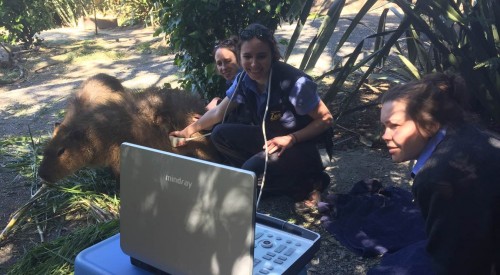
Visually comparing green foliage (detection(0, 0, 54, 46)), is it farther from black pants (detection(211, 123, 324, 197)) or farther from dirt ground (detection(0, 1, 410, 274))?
black pants (detection(211, 123, 324, 197))

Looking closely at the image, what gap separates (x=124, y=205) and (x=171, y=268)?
0.31m

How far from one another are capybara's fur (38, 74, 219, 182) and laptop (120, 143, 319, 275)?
188 cm

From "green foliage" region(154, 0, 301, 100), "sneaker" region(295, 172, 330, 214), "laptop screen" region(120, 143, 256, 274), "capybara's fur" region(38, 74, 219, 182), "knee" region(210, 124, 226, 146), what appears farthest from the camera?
"green foliage" region(154, 0, 301, 100)

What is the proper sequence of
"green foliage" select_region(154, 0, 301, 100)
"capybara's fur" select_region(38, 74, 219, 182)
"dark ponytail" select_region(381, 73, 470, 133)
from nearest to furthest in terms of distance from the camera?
1. "dark ponytail" select_region(381, 73, 470, 133)
2. "capybara's fur" select_region(38, 74, 219, 182)
3. "green foliage" select_region(154, 0, 301, 100)

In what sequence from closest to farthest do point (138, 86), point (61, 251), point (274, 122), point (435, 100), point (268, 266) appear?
point (268, 266) < point (435, 100) < point (61, 251) < point (274, 122) < point (138, 86)

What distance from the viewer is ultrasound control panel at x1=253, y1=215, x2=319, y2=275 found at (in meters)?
1.74

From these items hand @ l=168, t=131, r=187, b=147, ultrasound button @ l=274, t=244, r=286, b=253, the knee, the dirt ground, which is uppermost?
ultrasound button @ l=274, t=244, r=286, b=253

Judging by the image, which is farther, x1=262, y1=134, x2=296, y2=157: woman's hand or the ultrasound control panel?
x1=262, y1=134, x2=296, y2=157: woman's hand

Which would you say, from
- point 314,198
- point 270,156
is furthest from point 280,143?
point 314,198

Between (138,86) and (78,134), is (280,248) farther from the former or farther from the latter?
(138,86)

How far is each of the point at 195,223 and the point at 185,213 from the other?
5 centimetres

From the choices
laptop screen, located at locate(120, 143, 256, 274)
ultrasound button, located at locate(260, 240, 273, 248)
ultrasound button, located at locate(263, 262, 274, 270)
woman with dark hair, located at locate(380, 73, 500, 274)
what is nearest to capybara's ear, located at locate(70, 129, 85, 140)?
laptop screen, located at locate(120, 143, 256, 274)

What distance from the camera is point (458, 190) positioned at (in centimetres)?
161

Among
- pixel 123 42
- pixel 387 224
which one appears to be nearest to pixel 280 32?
pixel 123 42
